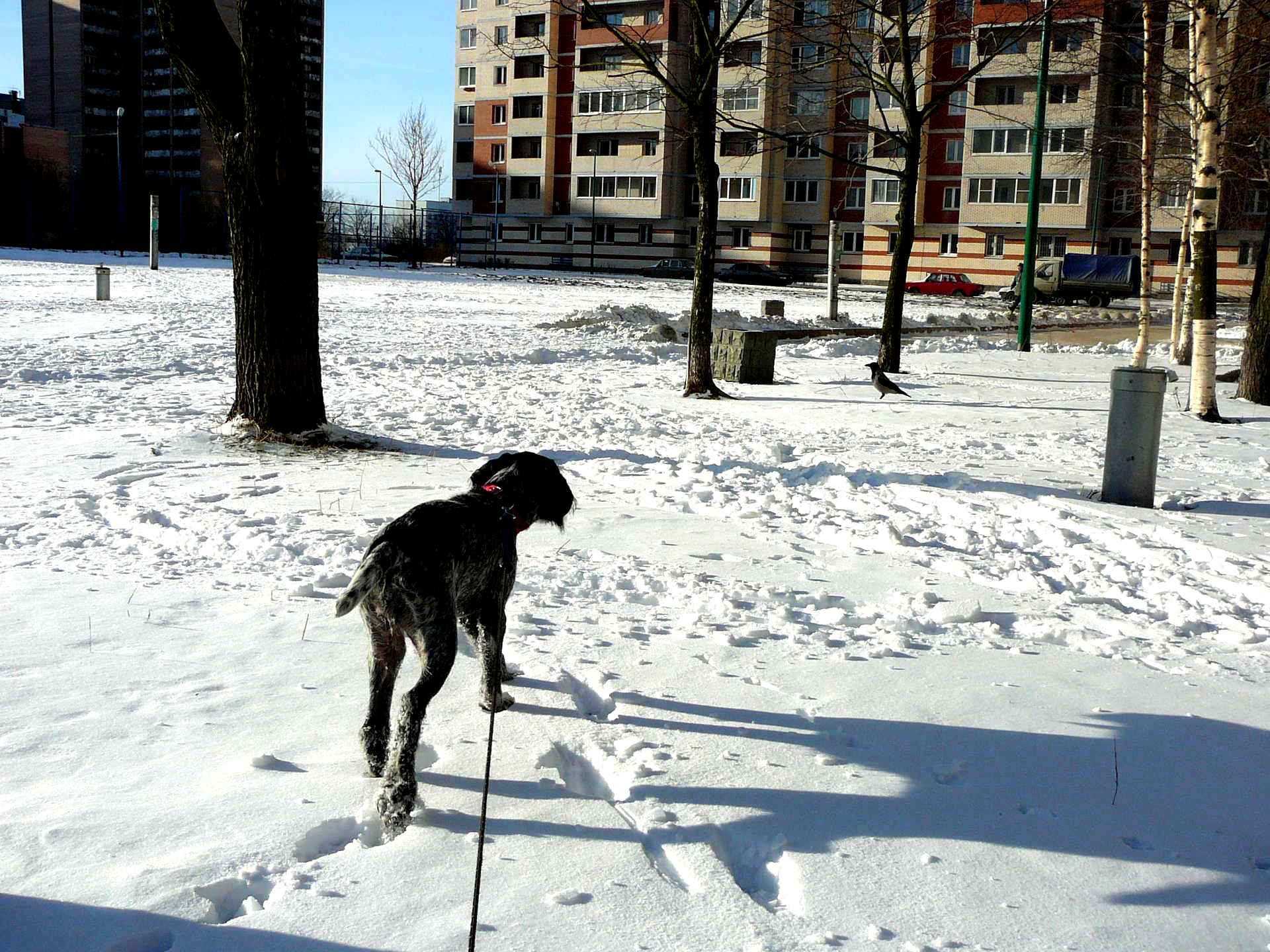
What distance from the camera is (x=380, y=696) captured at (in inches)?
135

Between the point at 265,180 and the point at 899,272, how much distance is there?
9472mm

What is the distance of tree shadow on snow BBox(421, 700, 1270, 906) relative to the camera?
316 cm

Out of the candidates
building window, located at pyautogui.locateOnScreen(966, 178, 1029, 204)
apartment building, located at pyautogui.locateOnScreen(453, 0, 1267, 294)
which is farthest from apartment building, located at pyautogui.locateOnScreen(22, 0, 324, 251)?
building window, located at pyautogui.locateOnScreen(966, 178, 1029, 204)

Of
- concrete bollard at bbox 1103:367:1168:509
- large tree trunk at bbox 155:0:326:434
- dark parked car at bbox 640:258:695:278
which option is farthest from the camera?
→ dark parked car at bbox 640:258:695:278

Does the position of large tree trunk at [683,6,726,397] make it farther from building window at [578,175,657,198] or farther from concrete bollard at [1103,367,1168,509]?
building window at [578,175,657,198]

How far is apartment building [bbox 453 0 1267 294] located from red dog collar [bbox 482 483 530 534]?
4445 cm

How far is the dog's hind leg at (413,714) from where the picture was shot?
3.15 meters

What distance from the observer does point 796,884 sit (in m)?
2.93

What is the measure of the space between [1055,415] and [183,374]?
33.9 feet

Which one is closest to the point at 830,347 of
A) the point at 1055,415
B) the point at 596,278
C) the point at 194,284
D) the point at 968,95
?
the point at 1055,415

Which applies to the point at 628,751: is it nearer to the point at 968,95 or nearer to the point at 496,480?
the point at 496,480

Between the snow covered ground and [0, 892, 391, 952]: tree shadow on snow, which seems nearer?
[0, 892, 391, 952]: tree shadow on snow

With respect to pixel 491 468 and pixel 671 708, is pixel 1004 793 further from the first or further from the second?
pixel 491 468

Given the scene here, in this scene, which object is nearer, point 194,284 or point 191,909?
point 191,909
